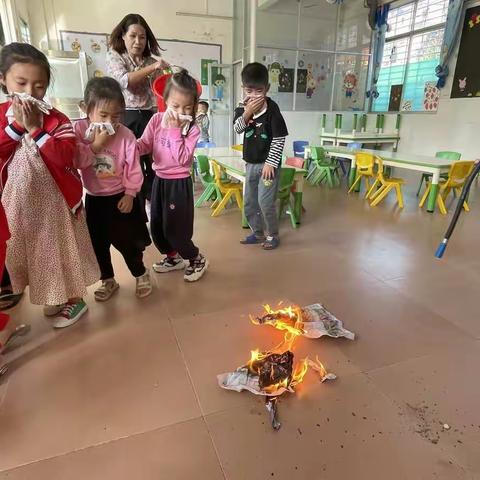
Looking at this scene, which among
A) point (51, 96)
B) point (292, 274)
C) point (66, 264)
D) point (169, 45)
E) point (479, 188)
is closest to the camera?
point (66, 264)

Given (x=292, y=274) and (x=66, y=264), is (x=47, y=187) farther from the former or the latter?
(x=292, y=274)

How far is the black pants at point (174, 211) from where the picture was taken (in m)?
2.33

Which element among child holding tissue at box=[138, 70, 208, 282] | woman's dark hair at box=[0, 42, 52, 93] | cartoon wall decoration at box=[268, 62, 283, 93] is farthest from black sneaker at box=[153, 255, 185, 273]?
cartoon wall decoration at box=[268, 62, 283, 93]

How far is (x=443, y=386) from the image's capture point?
168cm

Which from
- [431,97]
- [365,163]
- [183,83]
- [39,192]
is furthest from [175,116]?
[431,97]

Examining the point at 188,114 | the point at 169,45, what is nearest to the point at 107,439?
the point at 188,114

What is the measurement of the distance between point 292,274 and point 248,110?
1339mm

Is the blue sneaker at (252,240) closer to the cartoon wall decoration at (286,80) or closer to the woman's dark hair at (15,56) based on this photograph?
the woman's dark hair at (15,56)

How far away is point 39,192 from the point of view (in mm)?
1741

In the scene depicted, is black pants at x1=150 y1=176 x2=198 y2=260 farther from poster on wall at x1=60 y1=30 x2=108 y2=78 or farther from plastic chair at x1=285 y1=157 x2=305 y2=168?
poster on wall at x1=60 y1=30 x2=108 y2=78

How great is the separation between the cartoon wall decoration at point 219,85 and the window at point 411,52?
3638 millimetres

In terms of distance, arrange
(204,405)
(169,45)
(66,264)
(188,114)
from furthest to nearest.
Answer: (169,45) → (188,114) → (66,264) → (204,405)

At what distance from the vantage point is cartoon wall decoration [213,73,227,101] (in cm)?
835

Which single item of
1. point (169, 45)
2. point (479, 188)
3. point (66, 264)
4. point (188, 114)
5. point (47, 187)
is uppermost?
point (169, 45)
